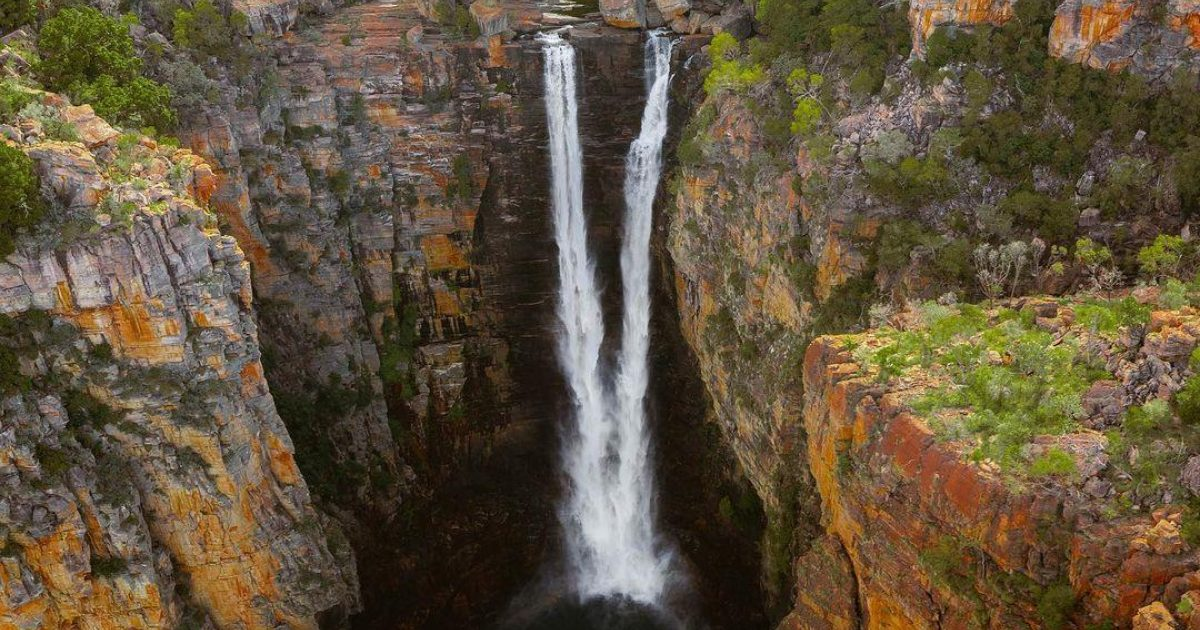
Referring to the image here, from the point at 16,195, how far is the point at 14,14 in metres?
7.95

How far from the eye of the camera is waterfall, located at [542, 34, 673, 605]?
35812 millimetres

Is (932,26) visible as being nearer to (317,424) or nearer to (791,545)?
(791,545)

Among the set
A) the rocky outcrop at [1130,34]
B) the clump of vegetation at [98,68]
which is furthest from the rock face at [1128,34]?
the clump of vegetation at [98,68]

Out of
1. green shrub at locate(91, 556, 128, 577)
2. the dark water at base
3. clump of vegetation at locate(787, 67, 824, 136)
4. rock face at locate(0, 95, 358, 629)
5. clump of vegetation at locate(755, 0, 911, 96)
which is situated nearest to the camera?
rock face at locate(0, 95, 358, 629)

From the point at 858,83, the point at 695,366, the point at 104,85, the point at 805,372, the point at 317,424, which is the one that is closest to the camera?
the point at 805,372

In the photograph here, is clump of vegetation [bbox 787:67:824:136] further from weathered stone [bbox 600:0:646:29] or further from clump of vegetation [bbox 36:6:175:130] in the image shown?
clump of vegetation [bbox 36:6:175:130]

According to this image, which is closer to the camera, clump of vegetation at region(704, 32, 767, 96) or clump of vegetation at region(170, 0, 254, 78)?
clump of vegetation at region(170, 0, 254, 78)

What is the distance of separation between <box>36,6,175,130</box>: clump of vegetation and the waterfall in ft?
50.6

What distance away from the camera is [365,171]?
35250 mm

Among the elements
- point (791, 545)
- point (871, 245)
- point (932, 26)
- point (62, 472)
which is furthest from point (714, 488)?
point (62, 472)

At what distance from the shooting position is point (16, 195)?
20625 millimetres

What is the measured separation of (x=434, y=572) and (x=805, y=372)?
2091 cm

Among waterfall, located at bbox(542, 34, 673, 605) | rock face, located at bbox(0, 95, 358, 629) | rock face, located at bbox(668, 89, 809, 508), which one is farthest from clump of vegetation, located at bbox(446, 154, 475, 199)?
rock face, located at bbox(0, 95, 358, 629)

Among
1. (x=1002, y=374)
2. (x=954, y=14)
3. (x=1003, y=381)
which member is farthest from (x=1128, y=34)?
(x=1003, y=381)
